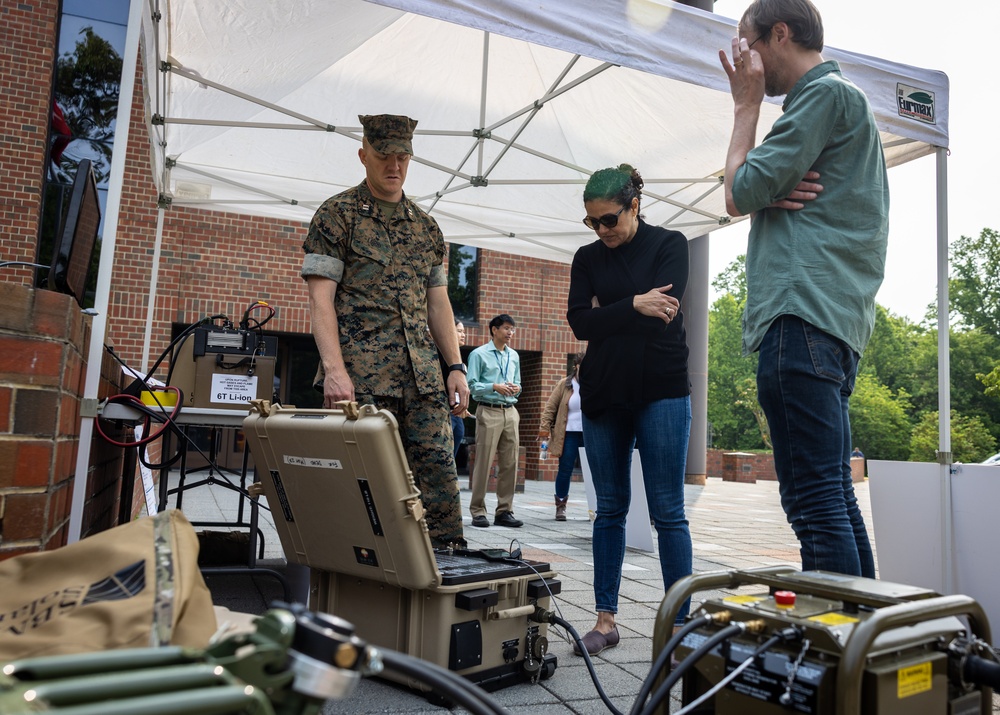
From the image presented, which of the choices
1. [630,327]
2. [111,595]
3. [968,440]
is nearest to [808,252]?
[630,327]

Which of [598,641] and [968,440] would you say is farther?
[968,440]

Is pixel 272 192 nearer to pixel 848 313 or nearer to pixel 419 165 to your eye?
pixel 419 165

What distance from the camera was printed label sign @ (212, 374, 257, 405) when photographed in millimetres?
3350

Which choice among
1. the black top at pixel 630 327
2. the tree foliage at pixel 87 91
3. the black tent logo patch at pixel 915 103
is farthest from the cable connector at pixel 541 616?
the tree foliage at pixel 87 91

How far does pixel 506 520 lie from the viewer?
22.5 feet

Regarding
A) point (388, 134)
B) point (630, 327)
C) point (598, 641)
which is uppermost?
point (388, 134)

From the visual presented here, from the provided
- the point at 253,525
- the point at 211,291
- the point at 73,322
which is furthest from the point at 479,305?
the point at 73,322

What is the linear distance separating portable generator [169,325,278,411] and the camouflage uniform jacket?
0.72 m

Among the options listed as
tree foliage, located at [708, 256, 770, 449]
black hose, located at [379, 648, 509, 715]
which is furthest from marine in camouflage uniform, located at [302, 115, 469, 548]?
tree foliage, located at [708, 256, 770, 449]

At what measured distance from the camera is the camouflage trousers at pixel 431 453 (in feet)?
9.46

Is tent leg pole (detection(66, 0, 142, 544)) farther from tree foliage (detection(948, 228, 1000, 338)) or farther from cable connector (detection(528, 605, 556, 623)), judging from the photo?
tree foliage (detection(948, 228, 1000, 338))

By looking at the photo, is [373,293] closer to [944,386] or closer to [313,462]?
[313,462]

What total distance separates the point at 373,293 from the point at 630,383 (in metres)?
1.03

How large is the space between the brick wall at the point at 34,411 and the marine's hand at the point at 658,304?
6.03 ft
